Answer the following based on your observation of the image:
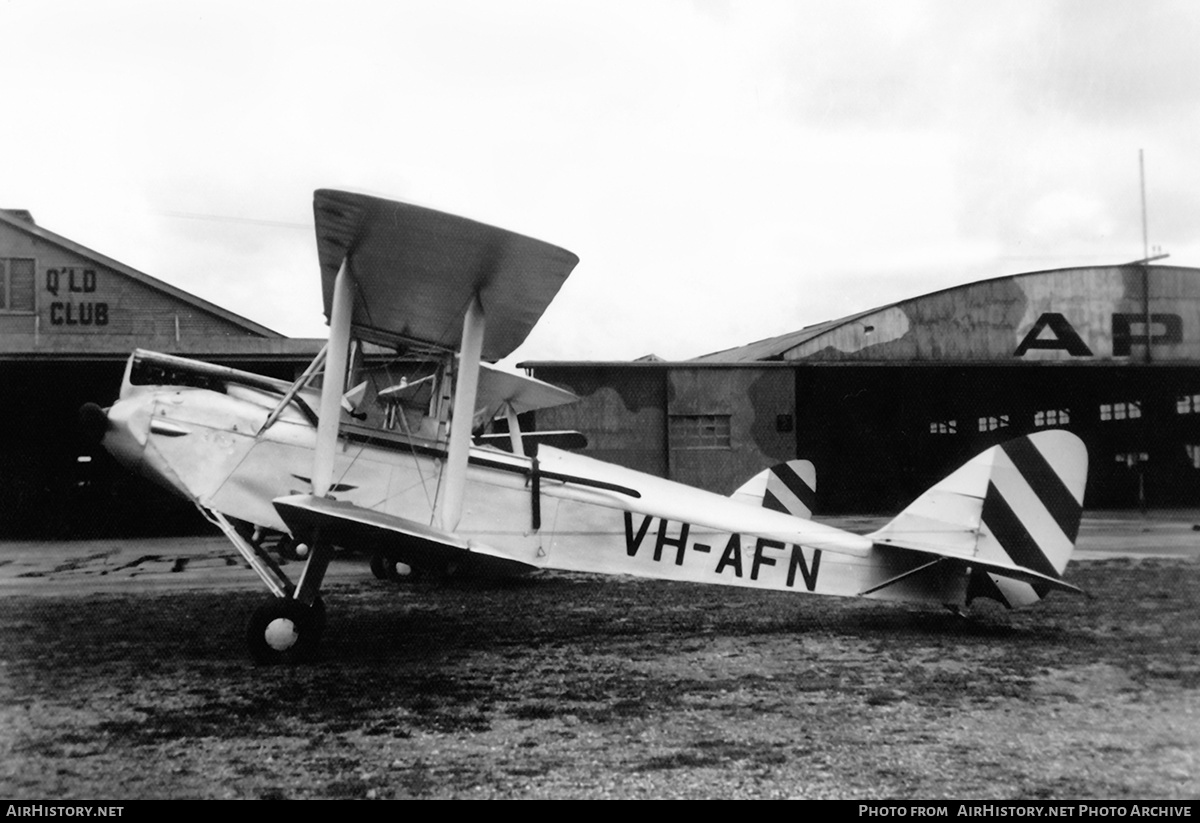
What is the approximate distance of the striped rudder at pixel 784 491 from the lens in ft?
31.3

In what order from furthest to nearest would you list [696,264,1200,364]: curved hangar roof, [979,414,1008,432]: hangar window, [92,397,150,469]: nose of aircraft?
[979,414,1008,432]: hangar window
[696,264,1200,364]: curved hangar roof
[92,397,150,469]: nose of aircraft

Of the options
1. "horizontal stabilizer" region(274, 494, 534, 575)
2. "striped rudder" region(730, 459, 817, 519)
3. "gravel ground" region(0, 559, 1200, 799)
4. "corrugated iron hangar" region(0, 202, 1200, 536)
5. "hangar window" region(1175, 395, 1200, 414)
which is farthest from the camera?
"hangar window" region(1175, 395, 1200, 414)

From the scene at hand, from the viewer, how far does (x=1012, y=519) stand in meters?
6.28

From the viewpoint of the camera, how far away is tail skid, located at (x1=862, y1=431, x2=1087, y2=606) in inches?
243

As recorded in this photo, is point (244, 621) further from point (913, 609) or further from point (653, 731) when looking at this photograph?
point (913, 609)

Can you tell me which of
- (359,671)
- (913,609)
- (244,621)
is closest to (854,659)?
(913,609)

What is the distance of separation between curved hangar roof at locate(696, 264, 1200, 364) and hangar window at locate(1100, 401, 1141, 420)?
187 inches

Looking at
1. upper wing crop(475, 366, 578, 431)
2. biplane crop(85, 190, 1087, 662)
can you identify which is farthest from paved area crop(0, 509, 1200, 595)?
biplane crop(85, 190, 1087, 662)

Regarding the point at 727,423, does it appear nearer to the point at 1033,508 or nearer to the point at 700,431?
the point at 700,431

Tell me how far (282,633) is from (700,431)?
13547mm

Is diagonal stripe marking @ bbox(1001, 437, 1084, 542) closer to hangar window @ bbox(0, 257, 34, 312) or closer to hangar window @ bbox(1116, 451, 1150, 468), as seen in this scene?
hangar window @ bbox(0, 257, 34, 312)

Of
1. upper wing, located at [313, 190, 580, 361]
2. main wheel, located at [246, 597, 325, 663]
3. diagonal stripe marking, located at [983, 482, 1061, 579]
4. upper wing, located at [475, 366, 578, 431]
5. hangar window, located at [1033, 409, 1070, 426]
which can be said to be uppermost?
upper wing, located at [313, 190, 580, 361]

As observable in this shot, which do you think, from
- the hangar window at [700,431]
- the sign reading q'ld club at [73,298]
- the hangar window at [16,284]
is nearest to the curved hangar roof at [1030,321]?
the hangar window at [700,431]

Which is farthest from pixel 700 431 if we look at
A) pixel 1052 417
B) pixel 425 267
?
pixel 425 267
